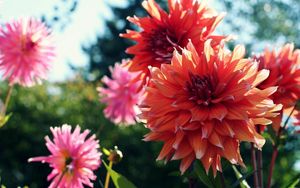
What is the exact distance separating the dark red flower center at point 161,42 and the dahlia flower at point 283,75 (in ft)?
1.08

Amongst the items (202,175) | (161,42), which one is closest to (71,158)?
(161,42)

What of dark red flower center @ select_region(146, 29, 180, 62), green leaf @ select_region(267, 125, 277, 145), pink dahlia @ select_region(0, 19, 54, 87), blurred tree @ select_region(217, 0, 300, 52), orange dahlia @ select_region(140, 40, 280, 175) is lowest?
blurred tree @ select_region(217, 0, 300, 52)

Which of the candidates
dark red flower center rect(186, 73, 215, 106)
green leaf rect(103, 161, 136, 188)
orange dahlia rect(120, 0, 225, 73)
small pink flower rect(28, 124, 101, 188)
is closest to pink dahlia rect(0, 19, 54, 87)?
small pink flower rect(28, 124, 101, 188)

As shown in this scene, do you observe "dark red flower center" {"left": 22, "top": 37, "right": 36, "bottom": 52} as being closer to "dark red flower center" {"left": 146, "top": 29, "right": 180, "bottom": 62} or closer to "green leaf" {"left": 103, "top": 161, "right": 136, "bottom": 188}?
"dark red flower center" {"left": 146, "top": 29, "right": 180, "bottom": 62}

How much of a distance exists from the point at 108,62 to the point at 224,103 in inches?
862

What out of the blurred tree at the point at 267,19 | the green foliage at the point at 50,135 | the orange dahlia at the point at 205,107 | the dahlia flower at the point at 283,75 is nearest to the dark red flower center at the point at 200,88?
the orange dahlia at the point at 205,107

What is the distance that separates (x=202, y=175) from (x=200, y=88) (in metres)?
0.23

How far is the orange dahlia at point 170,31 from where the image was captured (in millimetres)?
1857

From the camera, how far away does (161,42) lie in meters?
1.91

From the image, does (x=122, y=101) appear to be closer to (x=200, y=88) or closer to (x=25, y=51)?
(x=25, y=51)

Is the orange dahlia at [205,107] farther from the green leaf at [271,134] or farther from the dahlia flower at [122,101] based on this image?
the dahlia flower at [122,101]

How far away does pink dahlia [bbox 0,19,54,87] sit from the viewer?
2684mm

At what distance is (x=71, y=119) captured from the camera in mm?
7484

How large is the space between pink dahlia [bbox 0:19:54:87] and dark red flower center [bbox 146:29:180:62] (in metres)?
0.92
